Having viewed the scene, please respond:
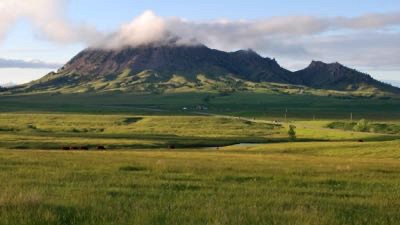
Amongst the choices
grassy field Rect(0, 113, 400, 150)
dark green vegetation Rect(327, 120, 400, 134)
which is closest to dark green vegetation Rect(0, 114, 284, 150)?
grassy field Rect(0, 113, 400, 150)

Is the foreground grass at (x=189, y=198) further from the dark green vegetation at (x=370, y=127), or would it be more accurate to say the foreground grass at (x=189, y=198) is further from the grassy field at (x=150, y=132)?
the dark green vegetation at (x=370, y=127)

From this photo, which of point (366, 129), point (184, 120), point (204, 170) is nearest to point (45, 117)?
point (184, 120)

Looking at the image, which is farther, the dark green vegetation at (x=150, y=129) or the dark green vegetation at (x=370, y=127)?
the dark green vegetation at (x=370, y=127)

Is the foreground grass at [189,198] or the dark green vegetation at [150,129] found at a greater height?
the foreground grass at [189,198]

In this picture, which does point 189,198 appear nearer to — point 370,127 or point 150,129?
point 150,129

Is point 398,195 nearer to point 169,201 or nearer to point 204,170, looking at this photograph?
point 169,201

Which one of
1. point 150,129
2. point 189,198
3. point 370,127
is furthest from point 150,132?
point 189,198

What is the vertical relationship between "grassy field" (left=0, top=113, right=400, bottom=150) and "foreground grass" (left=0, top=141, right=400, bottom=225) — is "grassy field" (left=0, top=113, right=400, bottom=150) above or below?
below

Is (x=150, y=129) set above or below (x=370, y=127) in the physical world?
below

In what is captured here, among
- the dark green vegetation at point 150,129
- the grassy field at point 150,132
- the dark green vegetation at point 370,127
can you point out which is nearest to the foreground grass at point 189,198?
the grassy field at point 150,132

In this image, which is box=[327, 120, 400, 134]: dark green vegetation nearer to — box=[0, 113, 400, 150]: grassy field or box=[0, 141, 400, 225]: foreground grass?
box=[0, 113, 400, 150]: grassy field

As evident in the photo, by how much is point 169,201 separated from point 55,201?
4131 millimetres

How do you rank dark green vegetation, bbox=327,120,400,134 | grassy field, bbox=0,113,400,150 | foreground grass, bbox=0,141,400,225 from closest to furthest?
foreground grass, bbox=0,141,400,225, grassy field, bbox=0,113,400,150, dark green vegetation, bbox=327,120,400,134

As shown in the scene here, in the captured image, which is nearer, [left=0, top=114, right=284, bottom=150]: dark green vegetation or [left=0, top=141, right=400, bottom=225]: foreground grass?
[left=0, top=141, right=400, bottom=225]: foreground grass
